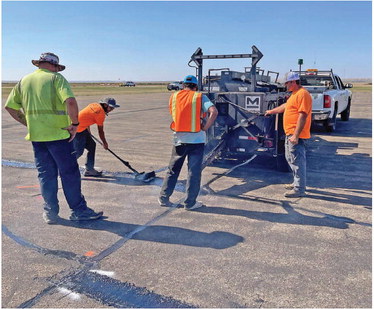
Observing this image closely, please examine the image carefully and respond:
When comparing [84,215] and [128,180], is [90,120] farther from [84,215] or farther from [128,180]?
[84,215]

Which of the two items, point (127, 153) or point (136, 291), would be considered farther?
point (127, 153)

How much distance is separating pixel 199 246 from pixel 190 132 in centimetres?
165

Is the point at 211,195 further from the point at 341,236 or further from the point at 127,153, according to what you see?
the point at 127,153

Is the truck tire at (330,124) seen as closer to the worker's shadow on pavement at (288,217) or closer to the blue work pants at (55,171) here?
the worker's shadow on pavement at (288,217)

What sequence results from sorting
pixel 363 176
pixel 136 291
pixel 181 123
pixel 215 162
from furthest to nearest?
pixel 215 162 < pixel 363 176 < pixel 181 123 < pixel 136 291

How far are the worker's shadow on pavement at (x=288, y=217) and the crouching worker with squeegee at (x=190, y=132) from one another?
13.6 inches

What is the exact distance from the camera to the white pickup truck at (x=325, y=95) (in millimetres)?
11250

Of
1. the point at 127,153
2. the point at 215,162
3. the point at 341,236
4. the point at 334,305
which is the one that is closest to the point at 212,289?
the point at 334,305

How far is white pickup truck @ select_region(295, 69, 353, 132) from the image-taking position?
11250 millimetres

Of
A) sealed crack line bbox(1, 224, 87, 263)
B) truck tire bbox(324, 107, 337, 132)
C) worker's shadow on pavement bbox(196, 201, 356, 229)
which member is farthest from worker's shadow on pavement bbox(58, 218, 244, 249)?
truck tire bbox(324, 107, 337, 132)

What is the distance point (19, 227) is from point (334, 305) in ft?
11.6

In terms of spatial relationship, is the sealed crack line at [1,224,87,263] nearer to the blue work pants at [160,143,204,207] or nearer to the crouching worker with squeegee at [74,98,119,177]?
the blue work pants at [160,143,204,207]

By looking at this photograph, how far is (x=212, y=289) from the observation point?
3033mm

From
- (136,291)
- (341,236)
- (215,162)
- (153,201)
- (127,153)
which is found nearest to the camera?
(136,291)
